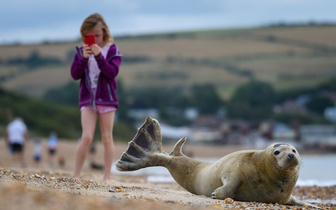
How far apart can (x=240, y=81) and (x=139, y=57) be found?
2305 cm

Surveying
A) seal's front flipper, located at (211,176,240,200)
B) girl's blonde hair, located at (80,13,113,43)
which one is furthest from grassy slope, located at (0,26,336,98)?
seal's front flipper, located at (211,176,240,200)

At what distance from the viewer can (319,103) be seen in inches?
3214

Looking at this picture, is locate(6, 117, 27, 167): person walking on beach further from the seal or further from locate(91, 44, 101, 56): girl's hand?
the seal

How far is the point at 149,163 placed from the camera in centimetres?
669

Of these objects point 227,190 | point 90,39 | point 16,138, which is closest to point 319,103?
point 16,138

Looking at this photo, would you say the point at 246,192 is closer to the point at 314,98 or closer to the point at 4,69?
the point at 314,98

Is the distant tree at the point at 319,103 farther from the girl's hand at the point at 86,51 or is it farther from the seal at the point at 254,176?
the seal at the point at 254,176

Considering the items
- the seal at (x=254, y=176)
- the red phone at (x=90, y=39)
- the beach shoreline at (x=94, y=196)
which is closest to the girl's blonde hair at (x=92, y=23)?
the red phone at (x=90, y=39)

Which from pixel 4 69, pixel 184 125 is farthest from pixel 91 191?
pixel 4 69

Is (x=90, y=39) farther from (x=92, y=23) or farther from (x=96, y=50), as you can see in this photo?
(x=92, y=23)

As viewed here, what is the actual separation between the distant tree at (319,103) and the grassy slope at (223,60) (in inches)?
242

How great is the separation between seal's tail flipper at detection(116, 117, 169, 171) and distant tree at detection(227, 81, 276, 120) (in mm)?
70468

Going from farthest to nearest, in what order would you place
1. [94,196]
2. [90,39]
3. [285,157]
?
[90,39] < [285,157] < [94,196]

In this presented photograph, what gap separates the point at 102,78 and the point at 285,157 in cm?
258
